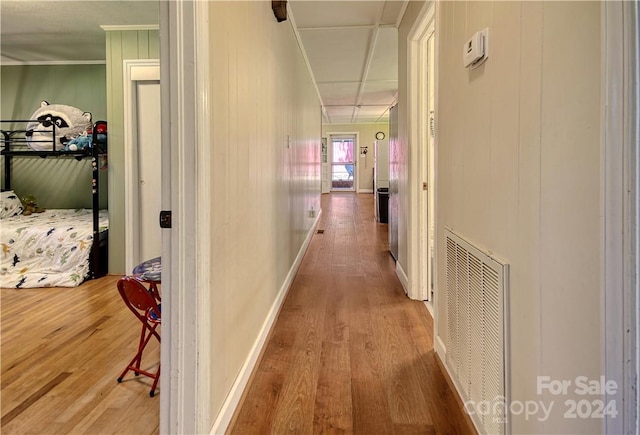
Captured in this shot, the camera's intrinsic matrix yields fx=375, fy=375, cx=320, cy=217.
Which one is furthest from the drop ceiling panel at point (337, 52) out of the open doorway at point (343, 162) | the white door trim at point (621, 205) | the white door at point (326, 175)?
the open doorway at point (343, 162)

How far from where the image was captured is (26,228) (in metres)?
3.67

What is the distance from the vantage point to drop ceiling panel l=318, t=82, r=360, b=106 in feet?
20.4

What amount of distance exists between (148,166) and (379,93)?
4.59 m

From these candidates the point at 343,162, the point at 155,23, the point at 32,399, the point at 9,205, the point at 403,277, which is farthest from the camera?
the point at 343,162

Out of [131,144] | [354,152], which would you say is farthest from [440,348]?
[354,152]

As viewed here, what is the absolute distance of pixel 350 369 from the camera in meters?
1.97

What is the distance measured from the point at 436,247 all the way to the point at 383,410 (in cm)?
90

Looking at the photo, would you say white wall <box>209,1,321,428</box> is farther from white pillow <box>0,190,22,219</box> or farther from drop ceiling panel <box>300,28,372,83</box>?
white pillow <box>0,190,22,219</box>

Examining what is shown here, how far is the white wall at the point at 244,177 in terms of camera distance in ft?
4.64

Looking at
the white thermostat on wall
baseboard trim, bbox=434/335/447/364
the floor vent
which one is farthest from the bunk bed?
the white thermostat on wall

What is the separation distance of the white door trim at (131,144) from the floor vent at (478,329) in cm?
313

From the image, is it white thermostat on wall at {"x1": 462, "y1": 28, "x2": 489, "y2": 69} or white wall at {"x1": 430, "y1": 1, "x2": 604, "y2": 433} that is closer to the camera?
white wall at {"x1": 430, "y1": 1, "x2": 604, "y2": 433}

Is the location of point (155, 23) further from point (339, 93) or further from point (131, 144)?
point (339, 93)

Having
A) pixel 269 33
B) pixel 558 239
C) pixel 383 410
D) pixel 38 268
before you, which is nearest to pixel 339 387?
pixel 383 410
